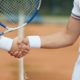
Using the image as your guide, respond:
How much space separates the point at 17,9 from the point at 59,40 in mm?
420

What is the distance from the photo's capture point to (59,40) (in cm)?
452

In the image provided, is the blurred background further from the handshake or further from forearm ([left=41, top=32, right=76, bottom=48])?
the handshake

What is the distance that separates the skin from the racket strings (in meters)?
0.20

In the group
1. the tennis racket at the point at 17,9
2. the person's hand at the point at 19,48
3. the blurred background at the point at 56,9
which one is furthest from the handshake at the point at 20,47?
the blurred background at the point at 56,9

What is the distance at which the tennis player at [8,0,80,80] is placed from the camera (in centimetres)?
430

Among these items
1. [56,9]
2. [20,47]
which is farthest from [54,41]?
[56,9]

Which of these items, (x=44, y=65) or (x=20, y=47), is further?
(x=44, y=65)

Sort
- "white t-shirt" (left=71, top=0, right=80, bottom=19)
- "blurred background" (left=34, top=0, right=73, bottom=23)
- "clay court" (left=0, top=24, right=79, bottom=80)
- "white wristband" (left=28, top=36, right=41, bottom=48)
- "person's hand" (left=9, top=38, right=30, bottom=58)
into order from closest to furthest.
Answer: "white t-shirt" (left=71, top=0, right=80, bottom=19) < "person's hand" (left=9, top=38, right=30, bottom=58) < "white wristband" (left=28, top=36, right=41, bottom=48) < "clay court" (left=0, top=24, right=79, bottom=80) < "blurred background" (left=34, top=0, right=73, bottom=23)

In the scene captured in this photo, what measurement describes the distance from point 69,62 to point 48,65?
1.12 ft

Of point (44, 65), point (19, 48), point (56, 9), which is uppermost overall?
point (19, 48)

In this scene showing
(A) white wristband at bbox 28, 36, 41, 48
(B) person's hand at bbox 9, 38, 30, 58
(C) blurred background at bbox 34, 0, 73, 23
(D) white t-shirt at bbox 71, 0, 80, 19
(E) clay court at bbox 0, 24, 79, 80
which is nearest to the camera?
(D) white t-shirt at bbox 71, 0, 80, 19

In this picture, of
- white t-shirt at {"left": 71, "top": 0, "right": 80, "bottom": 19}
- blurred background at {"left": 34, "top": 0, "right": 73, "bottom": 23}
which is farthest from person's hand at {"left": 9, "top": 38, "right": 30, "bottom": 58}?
blurred background at {"left": 34, "top": 0, "right": 73, "bottom": 23}

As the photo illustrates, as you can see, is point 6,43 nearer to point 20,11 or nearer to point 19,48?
point 19,48

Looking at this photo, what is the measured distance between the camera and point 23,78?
457 centimetres
